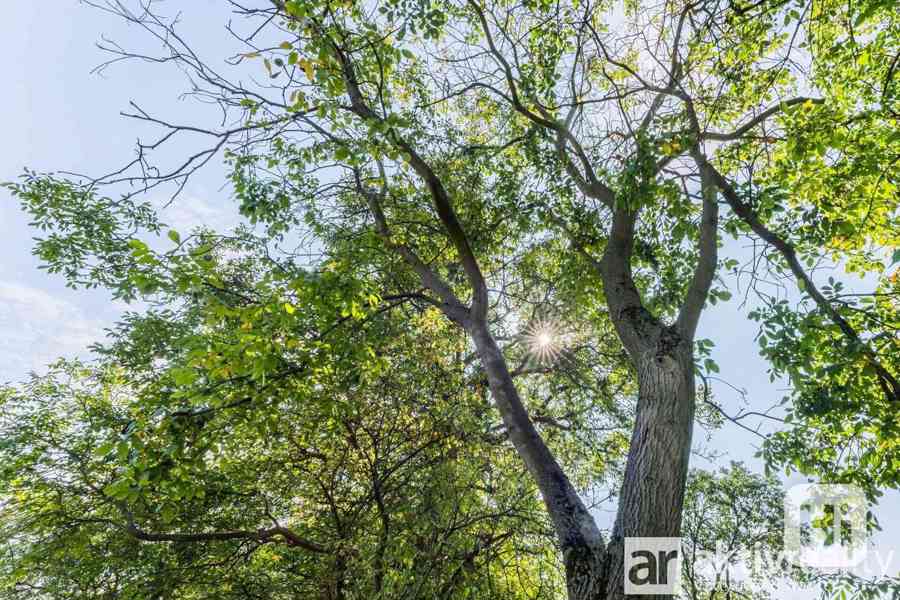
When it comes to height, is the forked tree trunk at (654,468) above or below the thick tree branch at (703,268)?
below

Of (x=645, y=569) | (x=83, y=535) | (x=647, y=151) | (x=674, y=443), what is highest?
(x=647, y=151)

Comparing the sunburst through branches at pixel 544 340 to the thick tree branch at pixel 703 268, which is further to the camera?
the sunburst through branches at pixel 544 340

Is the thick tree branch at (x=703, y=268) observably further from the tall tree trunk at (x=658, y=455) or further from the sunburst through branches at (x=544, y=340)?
the sunburst through branches at (x=544, y=340)

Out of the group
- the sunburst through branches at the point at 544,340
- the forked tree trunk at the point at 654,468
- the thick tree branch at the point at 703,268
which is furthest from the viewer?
the sunburst through branches at the point at 544,340

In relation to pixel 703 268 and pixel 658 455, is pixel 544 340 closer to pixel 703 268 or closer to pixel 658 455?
pixel 703 268

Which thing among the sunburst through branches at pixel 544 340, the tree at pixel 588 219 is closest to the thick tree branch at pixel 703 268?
the tree at pixel 588 219

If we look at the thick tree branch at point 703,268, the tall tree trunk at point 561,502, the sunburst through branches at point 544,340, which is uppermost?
the sunburst through branches at point 544,340

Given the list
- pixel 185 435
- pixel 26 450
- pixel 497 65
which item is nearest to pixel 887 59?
pixel 497 65

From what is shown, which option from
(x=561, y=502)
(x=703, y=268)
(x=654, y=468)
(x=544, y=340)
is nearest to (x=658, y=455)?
(x=654, y=468)

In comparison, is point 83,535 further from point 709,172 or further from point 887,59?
point 887,59

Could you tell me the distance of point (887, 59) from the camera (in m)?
4.56

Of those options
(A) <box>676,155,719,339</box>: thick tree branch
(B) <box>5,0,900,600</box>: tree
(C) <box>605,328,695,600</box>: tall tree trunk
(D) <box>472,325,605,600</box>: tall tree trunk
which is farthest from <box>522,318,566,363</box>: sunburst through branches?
(C) <box>605,328,695,600</box>: tall tree trunk

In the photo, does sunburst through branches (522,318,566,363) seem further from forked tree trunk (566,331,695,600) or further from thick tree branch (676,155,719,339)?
forked tree trunk (566,331,695,600)

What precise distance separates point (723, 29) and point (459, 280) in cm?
405
